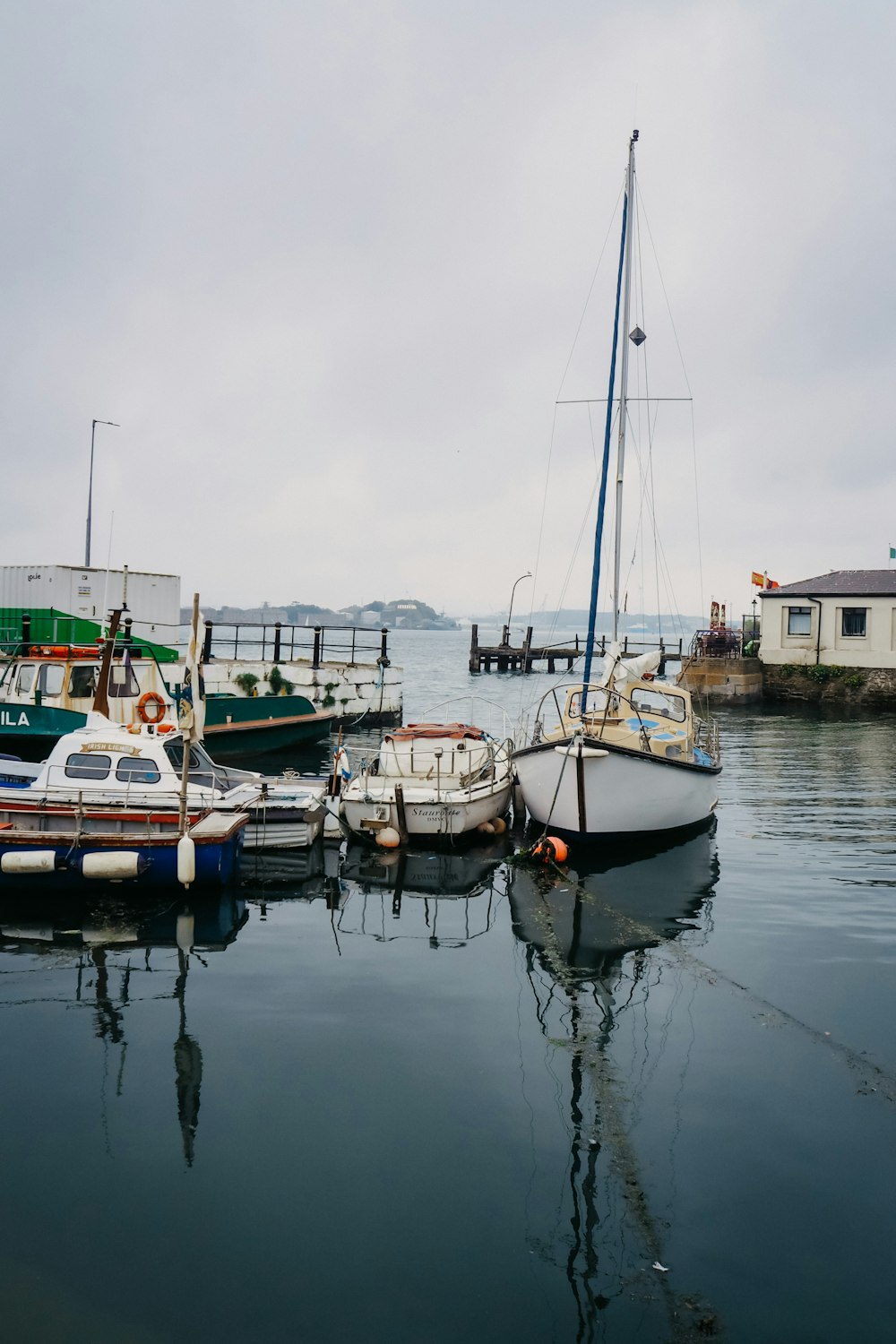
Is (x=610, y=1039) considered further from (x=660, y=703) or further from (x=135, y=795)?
(x=660, y=703)

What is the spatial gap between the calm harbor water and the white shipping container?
75.1ft

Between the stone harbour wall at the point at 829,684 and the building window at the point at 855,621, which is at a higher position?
the building window at the point at 855,621

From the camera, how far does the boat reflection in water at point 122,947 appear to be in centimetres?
864

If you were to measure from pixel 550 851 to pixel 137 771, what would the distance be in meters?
7.15

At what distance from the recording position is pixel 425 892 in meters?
14.4

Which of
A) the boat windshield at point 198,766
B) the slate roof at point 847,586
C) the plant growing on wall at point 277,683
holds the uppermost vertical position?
the slate roof at point 847,586

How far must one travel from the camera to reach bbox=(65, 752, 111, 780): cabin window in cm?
1446

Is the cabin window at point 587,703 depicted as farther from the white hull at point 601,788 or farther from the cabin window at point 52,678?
the cabin window at point 52,678

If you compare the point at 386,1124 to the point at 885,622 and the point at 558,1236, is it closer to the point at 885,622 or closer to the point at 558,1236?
the point at 558,1236

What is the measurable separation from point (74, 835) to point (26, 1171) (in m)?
7.02

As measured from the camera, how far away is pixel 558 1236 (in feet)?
19.8

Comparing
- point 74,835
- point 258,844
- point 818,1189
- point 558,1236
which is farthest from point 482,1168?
point 258,844

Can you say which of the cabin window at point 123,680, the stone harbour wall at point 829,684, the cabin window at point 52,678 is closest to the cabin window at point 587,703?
the cabin window at point 123,680

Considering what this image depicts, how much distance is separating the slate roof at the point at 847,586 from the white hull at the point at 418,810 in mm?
32247
